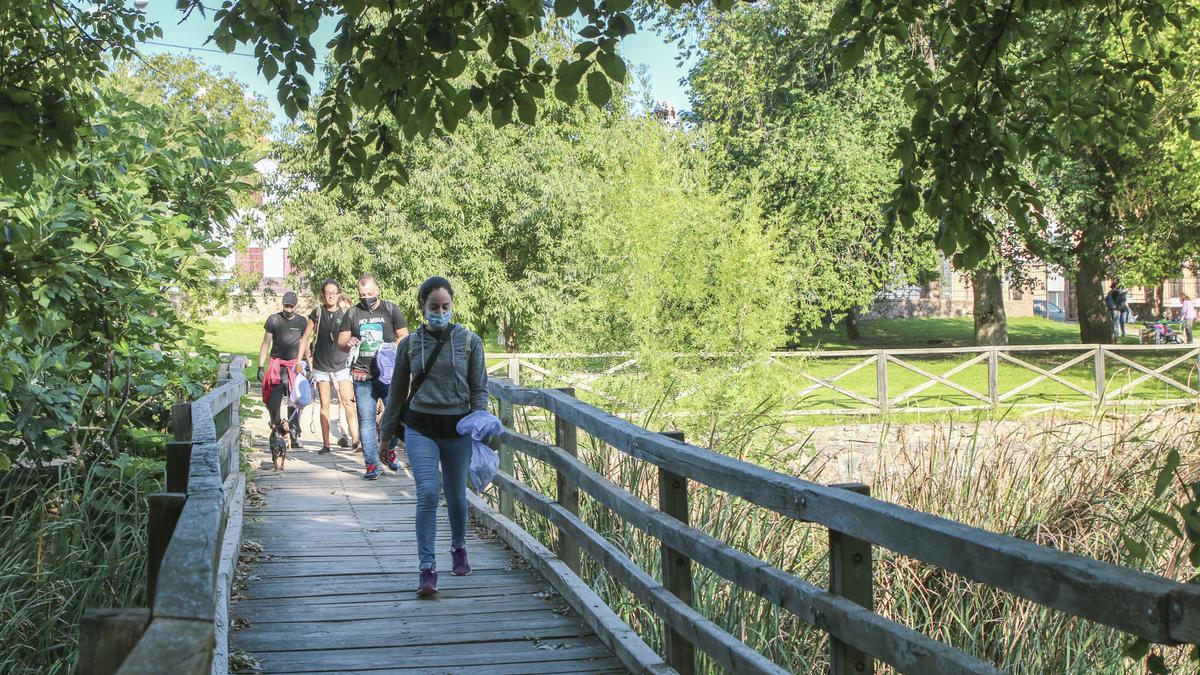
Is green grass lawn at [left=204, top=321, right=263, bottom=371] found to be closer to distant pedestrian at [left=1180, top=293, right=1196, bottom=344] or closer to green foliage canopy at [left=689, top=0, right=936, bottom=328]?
green foliage canopy at [left=689, top=0, right=936, bottom=328]

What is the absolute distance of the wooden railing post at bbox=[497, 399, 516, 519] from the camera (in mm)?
8828

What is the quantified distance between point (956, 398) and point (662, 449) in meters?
21.4

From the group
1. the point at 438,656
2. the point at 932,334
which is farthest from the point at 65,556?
the point at 932,334

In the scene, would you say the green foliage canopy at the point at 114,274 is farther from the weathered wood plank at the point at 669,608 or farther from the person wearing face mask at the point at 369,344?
the weathered wood plank at the point at 669,608

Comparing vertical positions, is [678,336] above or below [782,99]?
below

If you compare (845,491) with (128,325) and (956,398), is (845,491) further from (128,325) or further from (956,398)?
(956,398)

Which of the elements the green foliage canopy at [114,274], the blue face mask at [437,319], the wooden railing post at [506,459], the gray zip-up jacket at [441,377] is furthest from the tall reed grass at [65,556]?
the wooden railing post at [506,459]

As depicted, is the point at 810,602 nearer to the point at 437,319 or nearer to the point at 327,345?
the point at 437,319

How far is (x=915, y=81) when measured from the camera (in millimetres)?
7422

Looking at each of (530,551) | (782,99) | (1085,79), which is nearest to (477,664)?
(530,551)

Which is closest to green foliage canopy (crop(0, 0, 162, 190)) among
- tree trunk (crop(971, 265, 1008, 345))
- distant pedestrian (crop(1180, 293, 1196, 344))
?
tree trunk (crop(971, 265, 1008, 345))

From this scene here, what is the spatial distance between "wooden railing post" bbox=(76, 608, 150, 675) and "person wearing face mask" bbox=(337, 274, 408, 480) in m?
9.60

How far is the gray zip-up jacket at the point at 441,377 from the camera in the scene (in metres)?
7.15

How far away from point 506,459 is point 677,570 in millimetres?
4118
